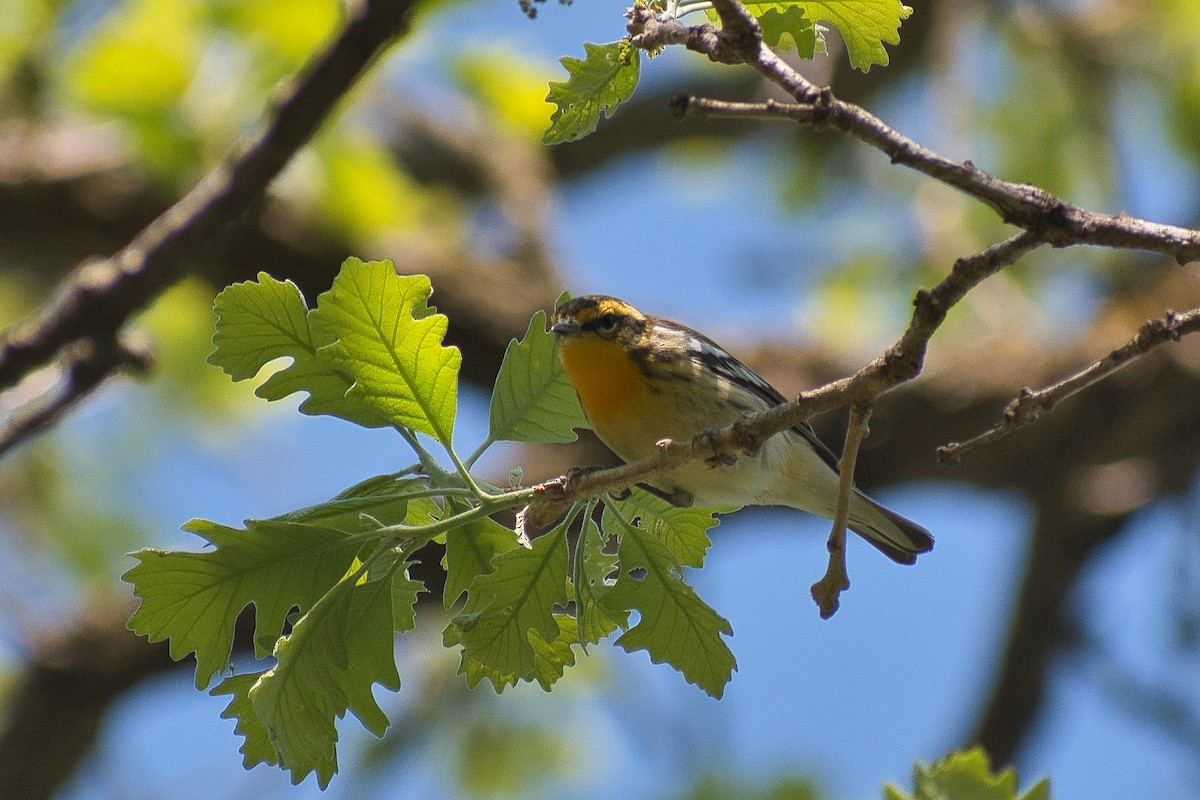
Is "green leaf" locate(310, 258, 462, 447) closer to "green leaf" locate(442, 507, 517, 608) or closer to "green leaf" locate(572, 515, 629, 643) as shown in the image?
"green leaf" locate(442, 507, 517, 608)

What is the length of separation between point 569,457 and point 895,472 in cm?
189

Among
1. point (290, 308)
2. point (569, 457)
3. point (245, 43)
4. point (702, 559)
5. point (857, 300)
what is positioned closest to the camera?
point (290, 308)

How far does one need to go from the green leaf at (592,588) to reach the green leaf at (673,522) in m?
0.13

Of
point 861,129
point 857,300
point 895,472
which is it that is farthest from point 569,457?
point 861,129

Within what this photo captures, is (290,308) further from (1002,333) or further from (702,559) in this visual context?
(1002,333)

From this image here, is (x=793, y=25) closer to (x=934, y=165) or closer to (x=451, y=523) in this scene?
(x=934, y=165)

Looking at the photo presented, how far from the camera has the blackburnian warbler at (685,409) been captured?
146 inches

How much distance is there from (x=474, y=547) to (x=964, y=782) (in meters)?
0.97

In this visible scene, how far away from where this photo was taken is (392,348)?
6.91ft

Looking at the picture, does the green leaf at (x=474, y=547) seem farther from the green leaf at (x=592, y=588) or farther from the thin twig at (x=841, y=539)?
the thin twig at (x=841, y=539)

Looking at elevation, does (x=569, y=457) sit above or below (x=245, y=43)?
below

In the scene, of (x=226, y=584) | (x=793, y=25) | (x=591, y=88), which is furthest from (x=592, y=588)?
(x=793, y=25)

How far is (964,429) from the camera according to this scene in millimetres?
7043

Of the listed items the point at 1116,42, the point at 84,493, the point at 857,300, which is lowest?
the point at 84,493
